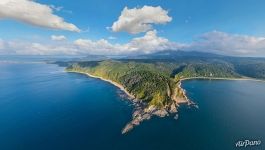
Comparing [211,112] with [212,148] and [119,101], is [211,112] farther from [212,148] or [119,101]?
[119,101]

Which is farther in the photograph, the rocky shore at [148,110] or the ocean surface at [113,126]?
the rocky shore at [148,110]

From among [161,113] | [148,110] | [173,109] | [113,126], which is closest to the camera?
[113,126]

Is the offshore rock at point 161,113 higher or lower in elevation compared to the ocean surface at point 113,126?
higher

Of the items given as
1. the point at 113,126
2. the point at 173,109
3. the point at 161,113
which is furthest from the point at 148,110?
the point at 113,126

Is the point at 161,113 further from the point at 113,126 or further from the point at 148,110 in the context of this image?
the point at 113,126

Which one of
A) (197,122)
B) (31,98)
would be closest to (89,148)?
(197,122)

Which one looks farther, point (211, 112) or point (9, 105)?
point (9, 105)

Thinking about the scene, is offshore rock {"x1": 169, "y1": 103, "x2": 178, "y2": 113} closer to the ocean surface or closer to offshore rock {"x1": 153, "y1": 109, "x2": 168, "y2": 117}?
offshore rock {"x1": 153, "y1": 109, "x2": 168, "y2": 117}

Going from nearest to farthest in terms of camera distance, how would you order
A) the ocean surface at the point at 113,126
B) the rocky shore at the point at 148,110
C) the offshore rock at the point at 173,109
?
the ocean surface at the point at 113,126 → the rocky shore at the point at 148,110 → the offshore rock at the point at 173,109

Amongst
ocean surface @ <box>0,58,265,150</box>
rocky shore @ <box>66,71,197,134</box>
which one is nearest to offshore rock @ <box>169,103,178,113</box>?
rocky shore @ <box>66,71,197,134</box>

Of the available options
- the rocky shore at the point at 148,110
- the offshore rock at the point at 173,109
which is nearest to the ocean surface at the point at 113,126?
the rocky shore at the point at 148,110

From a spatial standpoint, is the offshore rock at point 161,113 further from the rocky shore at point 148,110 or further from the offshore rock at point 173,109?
the offshore rock at point 173,109
